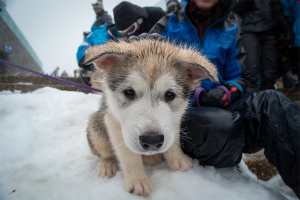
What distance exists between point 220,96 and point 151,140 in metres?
1.45

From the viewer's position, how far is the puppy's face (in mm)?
1957

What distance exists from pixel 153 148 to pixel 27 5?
3264 mm

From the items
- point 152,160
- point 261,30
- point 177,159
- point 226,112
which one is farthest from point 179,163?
point 261,30

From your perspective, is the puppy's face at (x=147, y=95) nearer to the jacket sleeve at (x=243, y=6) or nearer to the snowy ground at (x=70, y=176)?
the snowy ground at (x=70, y=176)

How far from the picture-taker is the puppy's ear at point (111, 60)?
7.78 feet

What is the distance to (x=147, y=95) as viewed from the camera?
2162 millimetres

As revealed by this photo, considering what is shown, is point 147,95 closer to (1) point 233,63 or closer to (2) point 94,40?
(1) point 233,63

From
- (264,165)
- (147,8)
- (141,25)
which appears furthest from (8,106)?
(264,165)

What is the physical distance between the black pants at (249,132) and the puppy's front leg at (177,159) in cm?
17

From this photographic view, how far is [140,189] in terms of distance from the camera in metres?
2.36

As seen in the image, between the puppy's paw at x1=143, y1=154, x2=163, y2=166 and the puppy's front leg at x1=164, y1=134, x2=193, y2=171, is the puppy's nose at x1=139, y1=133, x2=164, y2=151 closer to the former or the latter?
the puppy's front leg at x1=164, y1=134, x2=193, y2=171

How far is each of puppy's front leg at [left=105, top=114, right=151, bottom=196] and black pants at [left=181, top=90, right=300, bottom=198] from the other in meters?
0.73

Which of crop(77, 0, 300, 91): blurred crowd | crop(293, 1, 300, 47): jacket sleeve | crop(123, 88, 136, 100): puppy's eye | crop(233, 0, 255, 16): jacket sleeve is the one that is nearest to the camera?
crop(123, 88, 136, 100): puppy's eye

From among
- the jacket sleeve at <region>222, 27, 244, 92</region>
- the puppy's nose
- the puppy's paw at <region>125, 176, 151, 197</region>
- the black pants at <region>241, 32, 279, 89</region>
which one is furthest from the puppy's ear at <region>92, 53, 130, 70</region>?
the black pants at <region>241, 32, 279, 89</region>
